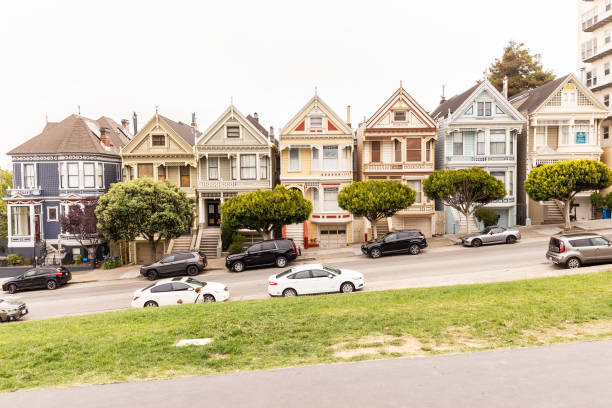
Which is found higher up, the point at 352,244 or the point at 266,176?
the point at 266,176

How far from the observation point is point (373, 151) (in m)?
34.8

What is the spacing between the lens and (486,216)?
106 feet

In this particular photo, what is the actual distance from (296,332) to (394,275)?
38.5ft

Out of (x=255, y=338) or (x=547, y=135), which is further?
(x=547, y=135)

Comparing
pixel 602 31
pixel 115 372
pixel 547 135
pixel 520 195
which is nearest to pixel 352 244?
pixel 520 195

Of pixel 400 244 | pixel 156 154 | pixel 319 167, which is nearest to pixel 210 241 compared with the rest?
pixel 156 154

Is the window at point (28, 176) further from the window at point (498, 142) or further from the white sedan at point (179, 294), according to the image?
the window at point (498, 142)

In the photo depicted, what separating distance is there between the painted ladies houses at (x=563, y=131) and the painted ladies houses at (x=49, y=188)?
38.0m


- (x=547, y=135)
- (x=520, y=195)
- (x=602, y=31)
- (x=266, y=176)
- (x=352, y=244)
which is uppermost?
(x=602, y=31)

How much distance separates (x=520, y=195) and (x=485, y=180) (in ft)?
32.5

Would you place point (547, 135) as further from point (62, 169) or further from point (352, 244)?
point (62, 169)

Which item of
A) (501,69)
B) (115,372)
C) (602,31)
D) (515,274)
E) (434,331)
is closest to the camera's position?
(115,372)

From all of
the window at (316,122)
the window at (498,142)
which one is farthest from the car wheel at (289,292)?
the window at (498,142)

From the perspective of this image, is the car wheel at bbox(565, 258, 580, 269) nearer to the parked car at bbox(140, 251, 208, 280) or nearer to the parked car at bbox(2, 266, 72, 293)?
the parked car at bbox(140, 251, 208, 280)
